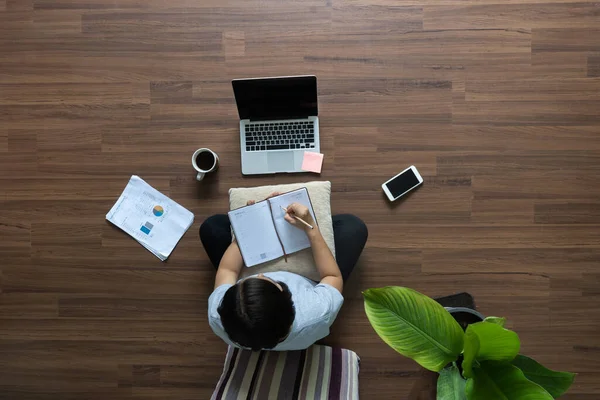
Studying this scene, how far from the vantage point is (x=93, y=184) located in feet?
6.23

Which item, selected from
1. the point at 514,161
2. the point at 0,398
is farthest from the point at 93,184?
the point at 514,161

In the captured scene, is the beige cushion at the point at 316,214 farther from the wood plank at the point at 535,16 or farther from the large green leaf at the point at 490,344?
the wood plank at the point at 535,16

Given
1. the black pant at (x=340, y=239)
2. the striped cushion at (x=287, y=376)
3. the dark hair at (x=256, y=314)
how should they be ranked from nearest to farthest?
the dark hair at (x=256, y=314)
the striped cushion at (x=287, y=376)
the black pant at (x=340, y=239)

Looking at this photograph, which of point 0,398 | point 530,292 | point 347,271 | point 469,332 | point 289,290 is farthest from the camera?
point 0,398

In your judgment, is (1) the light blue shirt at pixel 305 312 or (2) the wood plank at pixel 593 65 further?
(2) the wood plank at pixel 593 65

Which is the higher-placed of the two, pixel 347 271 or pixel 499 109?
pixel 499 109

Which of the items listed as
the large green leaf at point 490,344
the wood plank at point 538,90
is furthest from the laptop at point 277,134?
the large green leaf at point 490,344

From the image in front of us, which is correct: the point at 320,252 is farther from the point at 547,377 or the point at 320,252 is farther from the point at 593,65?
the point at 593,65

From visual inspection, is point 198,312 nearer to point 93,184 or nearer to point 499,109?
point 93,184

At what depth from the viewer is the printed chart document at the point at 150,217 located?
1871 mm

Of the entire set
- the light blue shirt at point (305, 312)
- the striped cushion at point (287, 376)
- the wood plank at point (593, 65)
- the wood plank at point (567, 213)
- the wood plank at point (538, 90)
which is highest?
the wood plank at point (593, 65)

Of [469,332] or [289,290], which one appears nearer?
[469,332]

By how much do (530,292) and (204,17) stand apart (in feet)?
5.69

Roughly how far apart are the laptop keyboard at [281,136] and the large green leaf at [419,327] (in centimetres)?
95
